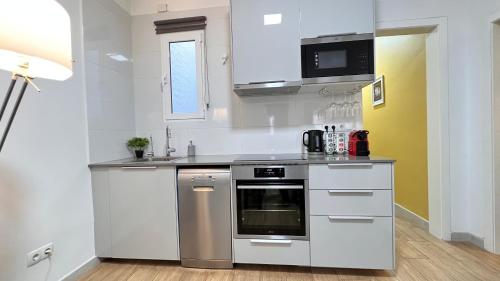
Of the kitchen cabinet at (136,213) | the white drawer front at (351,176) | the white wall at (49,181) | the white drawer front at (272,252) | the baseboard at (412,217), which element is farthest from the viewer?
the baseboard at (412,217)

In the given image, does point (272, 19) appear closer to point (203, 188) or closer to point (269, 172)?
point (269, 172)

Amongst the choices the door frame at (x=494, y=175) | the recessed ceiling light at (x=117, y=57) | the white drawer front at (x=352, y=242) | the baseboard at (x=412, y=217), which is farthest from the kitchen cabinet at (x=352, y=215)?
the recessed ceiling light at (x=117, y=57)

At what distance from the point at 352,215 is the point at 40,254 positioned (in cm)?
220

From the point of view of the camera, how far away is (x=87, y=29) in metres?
2.00

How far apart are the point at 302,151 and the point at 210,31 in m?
1.64

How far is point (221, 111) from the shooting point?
8.29ft

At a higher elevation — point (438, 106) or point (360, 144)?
point (438, 106)

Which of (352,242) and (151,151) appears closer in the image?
(352,242)

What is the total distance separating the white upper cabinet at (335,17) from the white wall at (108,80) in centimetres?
184

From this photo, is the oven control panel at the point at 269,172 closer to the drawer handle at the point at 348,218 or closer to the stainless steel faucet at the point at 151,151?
the drawer handle at the point at 348,218

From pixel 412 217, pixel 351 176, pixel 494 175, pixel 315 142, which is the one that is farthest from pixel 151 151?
pixel 494 175

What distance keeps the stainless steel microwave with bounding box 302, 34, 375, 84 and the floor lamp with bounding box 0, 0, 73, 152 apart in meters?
1.60

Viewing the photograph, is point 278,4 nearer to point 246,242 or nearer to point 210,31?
point 210,31

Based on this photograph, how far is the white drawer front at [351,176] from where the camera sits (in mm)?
1673
